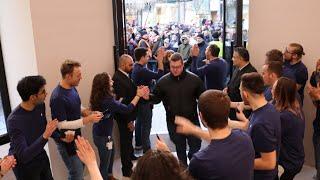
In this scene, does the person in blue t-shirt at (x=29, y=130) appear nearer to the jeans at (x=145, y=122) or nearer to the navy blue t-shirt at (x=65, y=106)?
the navy blue t-shirt at (x=65, y=106)

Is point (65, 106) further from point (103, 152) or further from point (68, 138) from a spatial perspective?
point (103, 152)

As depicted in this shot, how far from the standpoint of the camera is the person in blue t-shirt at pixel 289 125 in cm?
256

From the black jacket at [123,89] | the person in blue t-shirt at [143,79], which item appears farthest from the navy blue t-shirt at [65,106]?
the person in blue t-shirt at [143,79]

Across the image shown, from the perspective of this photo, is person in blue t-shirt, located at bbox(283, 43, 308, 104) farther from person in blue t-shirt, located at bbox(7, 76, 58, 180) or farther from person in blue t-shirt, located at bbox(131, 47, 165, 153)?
person in blue t-shirt, located at bbox(7, 76, 58, 180)

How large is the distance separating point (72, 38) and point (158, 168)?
271cm

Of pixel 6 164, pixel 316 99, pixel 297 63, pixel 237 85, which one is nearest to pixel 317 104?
pixel 316 99

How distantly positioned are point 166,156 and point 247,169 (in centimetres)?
59

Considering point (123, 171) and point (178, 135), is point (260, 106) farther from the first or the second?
point (123, 171)

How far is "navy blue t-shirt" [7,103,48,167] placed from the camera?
99.7 inches

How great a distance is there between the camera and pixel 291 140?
2607 millimetres

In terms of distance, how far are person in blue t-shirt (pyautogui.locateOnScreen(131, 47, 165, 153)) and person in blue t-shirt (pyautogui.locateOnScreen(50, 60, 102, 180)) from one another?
135 cm

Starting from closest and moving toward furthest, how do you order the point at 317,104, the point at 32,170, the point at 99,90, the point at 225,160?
1. the point at 225,160
2. the point at 32,170
3. the point at 99,90
4. the point at 317,104

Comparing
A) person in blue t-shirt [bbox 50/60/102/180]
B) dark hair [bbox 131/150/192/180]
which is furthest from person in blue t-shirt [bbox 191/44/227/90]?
dark hair [bbox 131/150/192/180]

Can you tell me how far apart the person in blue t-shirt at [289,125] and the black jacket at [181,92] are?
3.72ft
